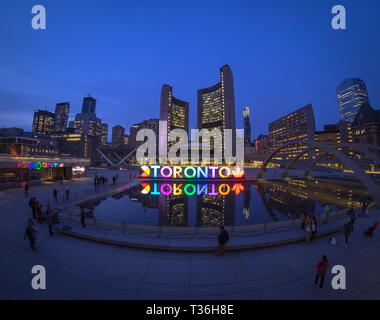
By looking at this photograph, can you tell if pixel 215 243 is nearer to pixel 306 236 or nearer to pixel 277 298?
pixel 277 298

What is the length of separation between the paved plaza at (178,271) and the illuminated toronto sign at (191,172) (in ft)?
83.3

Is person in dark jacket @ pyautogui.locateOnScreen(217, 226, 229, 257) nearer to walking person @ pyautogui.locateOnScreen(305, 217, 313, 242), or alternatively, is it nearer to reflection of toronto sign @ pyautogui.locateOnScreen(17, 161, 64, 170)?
walking person @ pyautogui.locateOnScreen(305, 217, 313, 242)

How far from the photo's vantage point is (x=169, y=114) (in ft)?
414

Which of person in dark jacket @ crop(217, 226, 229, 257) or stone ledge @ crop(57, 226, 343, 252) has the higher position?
person in dark jacket @ crop(217, 226, 229, 257)

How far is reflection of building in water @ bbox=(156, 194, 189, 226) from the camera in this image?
11.5 meters

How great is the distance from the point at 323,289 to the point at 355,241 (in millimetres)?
5104

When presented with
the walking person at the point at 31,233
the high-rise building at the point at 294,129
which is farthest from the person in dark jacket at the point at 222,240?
the high-rise building at the point at 294,129

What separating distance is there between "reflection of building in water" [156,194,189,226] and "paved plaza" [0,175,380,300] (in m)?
4.78

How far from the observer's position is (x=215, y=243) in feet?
23.1

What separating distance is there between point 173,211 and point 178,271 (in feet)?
27.6

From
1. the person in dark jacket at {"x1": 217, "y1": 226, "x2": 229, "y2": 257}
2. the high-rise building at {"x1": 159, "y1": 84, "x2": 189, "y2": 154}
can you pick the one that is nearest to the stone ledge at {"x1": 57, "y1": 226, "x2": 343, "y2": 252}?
the person in dark jacket at {"x1": 217, "y1": 226, "x2": 229, "y2": 257}

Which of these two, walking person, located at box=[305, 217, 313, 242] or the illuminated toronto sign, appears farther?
the illuminated toronto sign
